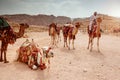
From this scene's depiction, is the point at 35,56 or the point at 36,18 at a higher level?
the point at 36,18

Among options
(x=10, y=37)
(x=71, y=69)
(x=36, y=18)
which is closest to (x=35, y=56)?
(x=71, y=69)

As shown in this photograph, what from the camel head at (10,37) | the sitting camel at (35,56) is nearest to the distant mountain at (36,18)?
the camel head at (10,37)

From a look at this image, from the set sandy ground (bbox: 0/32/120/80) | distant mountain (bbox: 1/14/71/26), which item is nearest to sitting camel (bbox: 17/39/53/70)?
sandy ground (bbox: 0/32/120/80)

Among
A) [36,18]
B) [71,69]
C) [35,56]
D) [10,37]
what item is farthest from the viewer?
[36,18]

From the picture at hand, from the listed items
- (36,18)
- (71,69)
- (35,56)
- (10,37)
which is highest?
(36,18)

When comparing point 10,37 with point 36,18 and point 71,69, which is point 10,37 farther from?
point 36,18

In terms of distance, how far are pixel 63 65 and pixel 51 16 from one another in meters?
149

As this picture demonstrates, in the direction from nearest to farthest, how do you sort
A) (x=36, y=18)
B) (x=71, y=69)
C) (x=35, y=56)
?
(x=35, y=56), (x=71, y=69), (x=36, y=18)

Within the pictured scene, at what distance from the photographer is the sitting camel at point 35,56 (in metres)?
12.6

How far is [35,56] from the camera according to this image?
1298cm

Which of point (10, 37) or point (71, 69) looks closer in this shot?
point (71, 69)

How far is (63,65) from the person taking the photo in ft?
45.6

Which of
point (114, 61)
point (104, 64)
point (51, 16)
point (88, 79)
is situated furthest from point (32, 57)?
point (51, 16)

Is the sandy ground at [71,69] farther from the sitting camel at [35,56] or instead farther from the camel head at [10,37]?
the camel head at [10,37]
